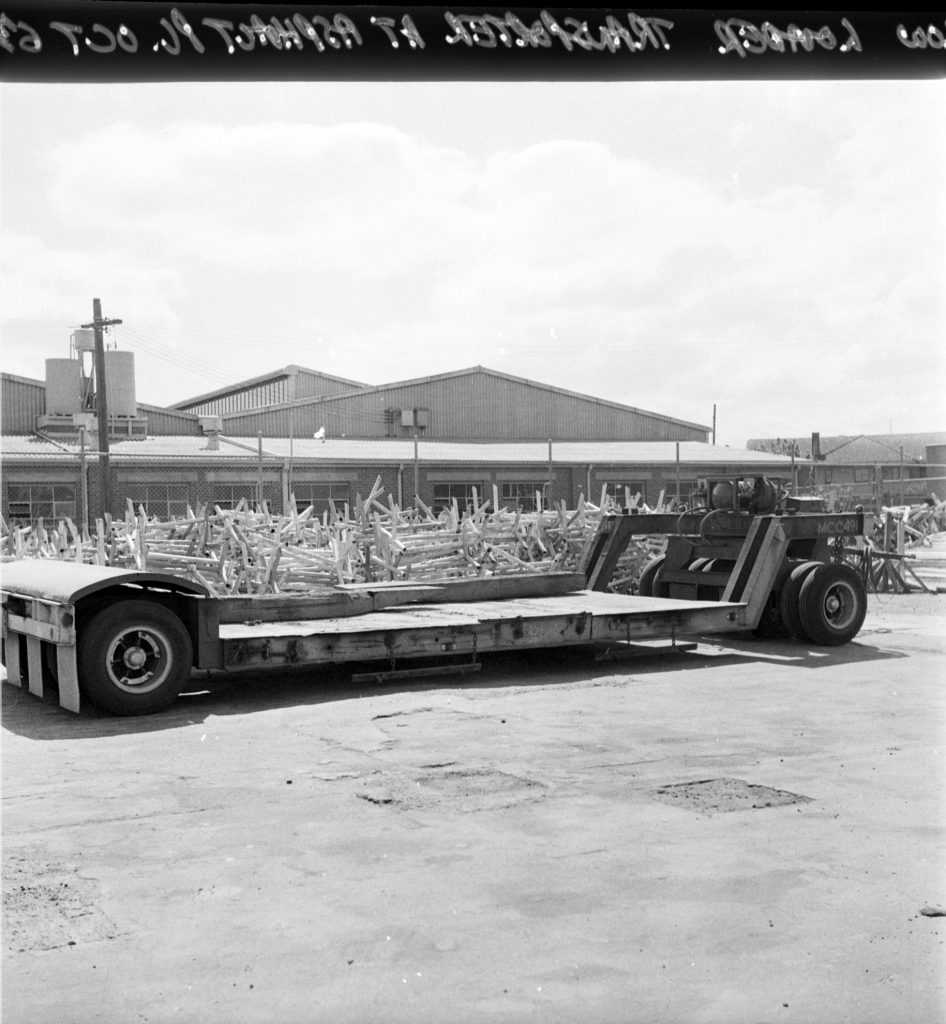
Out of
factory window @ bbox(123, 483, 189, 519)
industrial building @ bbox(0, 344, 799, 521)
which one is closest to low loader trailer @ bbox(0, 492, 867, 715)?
industrial building @ bbox(0, 344, 799, 521)

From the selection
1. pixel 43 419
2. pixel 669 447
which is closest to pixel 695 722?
pixel 43 419

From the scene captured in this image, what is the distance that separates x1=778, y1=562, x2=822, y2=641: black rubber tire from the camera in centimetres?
1329

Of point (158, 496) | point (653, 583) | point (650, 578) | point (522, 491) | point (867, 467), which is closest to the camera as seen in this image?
point (653, 583)

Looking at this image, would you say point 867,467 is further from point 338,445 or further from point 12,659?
point 12,659

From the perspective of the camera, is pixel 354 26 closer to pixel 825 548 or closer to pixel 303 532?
pixel 825 548

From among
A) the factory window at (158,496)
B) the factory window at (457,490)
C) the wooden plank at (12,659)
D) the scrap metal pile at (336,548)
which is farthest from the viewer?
the factory window at (457,490)

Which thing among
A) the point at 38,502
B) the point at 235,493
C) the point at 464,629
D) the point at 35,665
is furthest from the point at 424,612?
the point at 38,502

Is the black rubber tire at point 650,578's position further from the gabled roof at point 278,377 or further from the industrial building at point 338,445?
the gabled roof at point 278,377

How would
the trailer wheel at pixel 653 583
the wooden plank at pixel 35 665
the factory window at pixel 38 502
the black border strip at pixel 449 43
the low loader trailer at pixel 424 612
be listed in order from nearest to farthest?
the black border strip at pixel 449 43
the low loader trailer at pixel 424 612
the wooden plank at pixel 35 665
the trailer wheel at pixel 653 583
the factory window at pixel 38 502

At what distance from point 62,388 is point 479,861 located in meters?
34.9

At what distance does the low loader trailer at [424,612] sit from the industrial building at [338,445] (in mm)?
9932

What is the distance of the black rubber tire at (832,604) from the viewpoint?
43.3 feet

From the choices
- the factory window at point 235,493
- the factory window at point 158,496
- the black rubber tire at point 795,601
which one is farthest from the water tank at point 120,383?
the black rubber tire at point 795,601

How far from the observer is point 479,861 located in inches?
227
